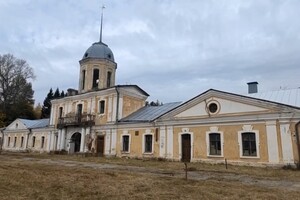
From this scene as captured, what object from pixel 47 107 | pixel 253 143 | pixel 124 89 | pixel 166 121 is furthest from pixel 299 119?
pixel 47 107

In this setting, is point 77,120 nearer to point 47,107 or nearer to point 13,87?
point 13,87

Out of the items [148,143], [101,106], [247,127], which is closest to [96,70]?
[101,106]

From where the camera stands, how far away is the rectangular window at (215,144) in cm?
1791

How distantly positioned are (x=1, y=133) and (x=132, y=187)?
130 ft

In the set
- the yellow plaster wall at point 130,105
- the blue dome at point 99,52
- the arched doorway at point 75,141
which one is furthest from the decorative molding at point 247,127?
the blue dome at point 99,52

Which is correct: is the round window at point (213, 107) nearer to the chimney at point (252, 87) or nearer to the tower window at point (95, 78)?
the chimney at point (252, 87)

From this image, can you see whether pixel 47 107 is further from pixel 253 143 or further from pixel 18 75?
pixel 253 143

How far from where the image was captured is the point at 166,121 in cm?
2053

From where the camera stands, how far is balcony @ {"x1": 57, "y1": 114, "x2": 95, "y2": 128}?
26172 mm

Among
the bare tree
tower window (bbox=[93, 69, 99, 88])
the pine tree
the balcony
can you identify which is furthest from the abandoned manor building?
the pine tree

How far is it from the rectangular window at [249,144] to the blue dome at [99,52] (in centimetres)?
1785

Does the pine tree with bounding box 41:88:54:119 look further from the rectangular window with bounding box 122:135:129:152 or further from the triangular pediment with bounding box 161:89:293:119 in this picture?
→ the triangular pediment with bounding box 161:89:293:119

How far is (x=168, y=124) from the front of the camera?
20.4 metres

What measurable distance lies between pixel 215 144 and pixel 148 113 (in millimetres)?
7955
